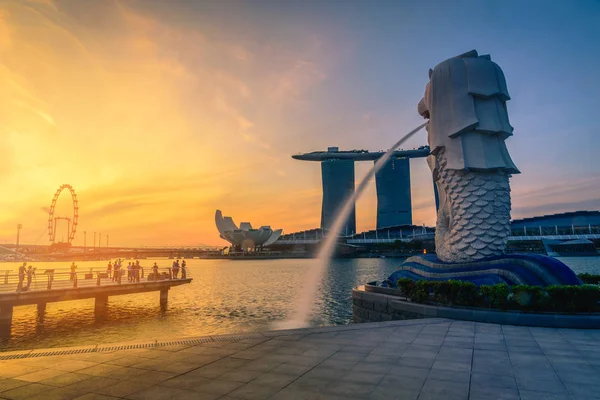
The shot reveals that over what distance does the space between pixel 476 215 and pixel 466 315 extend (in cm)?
759

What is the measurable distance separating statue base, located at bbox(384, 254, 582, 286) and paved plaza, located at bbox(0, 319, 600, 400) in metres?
5.16

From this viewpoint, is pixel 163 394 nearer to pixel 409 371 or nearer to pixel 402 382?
pixel 402 382

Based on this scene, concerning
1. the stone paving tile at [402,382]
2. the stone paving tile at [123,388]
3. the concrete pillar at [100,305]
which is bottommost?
the concrete pillar at [100,305]

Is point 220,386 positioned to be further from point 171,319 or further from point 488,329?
point 171,319

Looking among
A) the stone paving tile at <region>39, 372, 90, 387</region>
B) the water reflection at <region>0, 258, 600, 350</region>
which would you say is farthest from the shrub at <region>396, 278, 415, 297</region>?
the stone paving tile at <region>39, 372, 90, 387</region>

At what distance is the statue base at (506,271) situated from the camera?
50.4 ft

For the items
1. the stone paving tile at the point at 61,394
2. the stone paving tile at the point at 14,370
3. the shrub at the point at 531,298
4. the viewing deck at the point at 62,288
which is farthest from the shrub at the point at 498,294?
the viewing deck at the point at 62,288

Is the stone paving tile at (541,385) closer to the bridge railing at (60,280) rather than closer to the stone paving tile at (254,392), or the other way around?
the stone paving tile at (254,392)

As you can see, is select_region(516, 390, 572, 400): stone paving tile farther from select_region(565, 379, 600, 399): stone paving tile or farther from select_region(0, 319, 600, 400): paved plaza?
select_region(565, 379, 600, 399): stone paving tile

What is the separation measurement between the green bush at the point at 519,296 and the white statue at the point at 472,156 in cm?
507

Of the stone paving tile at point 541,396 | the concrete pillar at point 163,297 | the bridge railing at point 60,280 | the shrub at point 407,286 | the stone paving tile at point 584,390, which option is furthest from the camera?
the concrete pillar at point 163,297

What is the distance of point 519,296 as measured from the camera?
514 inches

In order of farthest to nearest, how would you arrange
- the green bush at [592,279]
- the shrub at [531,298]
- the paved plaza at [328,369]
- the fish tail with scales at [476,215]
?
1. the fish tail with scales at [476,215]
2. the green bush at [592,279]
3. the shrub at [531,298]
4. the paved plaza at [328,369]

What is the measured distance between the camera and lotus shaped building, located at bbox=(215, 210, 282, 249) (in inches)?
6078
